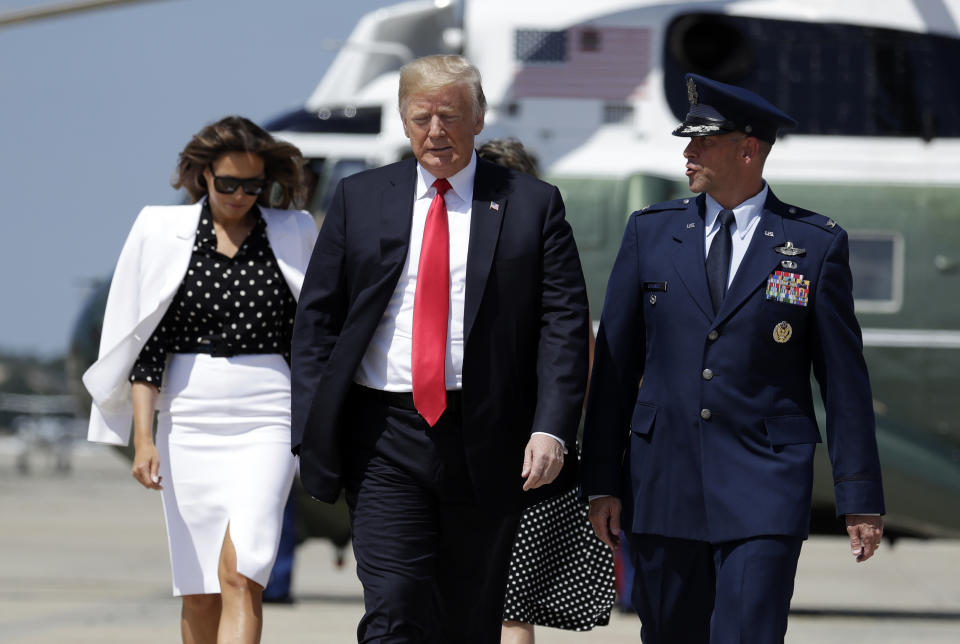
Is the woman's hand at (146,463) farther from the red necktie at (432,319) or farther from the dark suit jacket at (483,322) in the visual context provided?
the red necktie at (432,319)

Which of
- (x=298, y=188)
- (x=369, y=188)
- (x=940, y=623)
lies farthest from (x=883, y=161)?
(x=369, y=188)

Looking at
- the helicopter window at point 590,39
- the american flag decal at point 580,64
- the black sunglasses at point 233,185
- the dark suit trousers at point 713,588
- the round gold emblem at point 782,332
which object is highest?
the helicopter window at point 590,39

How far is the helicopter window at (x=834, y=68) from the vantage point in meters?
8.52

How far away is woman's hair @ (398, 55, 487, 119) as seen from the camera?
4039 mm

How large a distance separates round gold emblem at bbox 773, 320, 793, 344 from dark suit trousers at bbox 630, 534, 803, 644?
514 millimetres

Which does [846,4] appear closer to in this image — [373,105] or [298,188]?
[373,105]

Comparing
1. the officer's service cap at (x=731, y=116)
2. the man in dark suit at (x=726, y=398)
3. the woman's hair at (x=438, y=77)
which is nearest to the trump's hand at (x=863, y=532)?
the man in dark suit at (x=726, y=398)

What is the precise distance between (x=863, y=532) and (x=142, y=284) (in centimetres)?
245

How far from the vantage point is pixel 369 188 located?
418 cm

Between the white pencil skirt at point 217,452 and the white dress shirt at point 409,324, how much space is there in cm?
88

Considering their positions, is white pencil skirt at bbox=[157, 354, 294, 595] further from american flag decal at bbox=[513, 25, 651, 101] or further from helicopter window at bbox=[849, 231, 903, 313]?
helicopter window at bbox=[849, 231, 903, 313]

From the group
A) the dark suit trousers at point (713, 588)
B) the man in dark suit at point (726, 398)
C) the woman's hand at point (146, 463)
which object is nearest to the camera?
the dark suit trousers at point (713, 588)

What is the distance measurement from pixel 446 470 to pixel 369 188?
815 mm

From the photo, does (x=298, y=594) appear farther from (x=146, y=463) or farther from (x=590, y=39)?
(x=146, y=463)
